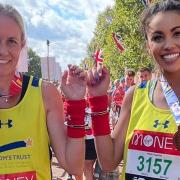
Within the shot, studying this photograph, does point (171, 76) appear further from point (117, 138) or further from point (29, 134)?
point (29, 134)

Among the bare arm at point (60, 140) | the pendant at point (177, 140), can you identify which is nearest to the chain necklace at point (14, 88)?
the bare arm at point (60, 140)

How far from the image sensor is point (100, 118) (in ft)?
8.26

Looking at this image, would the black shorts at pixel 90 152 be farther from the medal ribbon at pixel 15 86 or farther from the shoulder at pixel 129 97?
the medal ribbon at pixel 15 86

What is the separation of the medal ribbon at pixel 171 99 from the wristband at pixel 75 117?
47 centimetres

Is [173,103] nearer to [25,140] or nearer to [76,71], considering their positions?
[76,71]

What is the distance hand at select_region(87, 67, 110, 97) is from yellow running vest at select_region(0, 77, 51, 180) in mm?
316

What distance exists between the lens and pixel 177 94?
240 centimetres

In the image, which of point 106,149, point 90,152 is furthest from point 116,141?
point 90,152

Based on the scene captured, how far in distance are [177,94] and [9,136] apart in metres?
0.96

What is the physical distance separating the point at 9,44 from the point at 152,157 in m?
0.99

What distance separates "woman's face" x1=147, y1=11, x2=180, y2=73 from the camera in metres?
2.29

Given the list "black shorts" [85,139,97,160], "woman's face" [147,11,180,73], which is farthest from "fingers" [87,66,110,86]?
"black shorts" [85,139,97,160]

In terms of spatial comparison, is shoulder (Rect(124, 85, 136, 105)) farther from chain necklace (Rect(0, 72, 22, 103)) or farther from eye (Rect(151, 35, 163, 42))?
chain necklace (Rect(0, 72, 22, 103))

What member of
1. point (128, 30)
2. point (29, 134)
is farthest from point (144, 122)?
point (128, 30)
